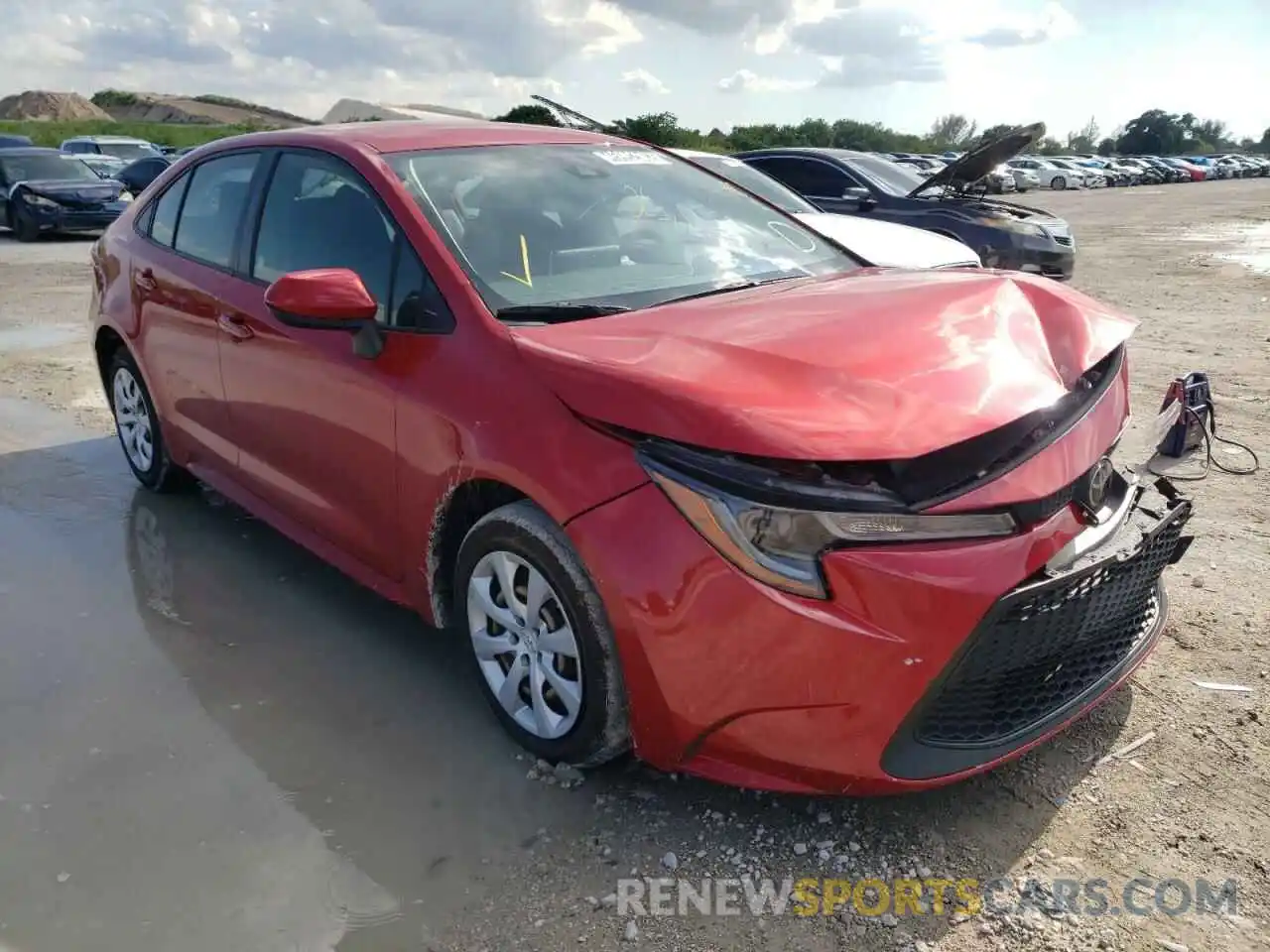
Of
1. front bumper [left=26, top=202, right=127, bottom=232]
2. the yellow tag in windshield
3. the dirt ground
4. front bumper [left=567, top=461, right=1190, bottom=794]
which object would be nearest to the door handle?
the dirt ground

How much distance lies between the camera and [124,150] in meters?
25.6

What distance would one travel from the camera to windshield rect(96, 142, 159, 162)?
83.1ft

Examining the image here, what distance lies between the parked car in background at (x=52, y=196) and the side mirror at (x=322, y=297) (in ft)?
51.5

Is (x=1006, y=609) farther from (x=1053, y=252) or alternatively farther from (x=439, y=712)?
(x=1053, y=252)

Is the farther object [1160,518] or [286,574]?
[286,574]

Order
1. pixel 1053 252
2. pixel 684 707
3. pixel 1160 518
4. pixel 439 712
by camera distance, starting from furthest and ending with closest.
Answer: pixel 1053 252 < pixel 439 712 < pixel 1160 518 < pixel 684 707

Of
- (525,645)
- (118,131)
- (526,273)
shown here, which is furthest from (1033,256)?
(118,131)

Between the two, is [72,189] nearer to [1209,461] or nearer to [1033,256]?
[1033,256]

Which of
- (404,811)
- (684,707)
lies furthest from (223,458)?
(684,707)

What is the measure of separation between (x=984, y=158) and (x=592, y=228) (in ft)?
22.0

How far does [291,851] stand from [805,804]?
50.3 inches

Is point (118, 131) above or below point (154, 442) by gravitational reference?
above

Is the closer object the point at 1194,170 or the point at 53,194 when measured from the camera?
the point at 53,194

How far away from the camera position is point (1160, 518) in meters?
2.71
